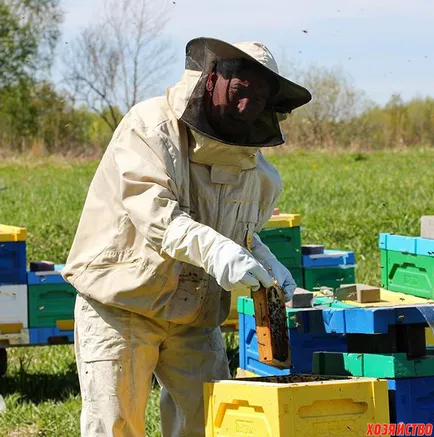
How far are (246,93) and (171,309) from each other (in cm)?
86

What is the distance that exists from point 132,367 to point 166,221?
654 mm

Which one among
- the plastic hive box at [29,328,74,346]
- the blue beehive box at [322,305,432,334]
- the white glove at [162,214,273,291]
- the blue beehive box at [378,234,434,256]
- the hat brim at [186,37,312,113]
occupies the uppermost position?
the hat brim at [186,37,312,113]

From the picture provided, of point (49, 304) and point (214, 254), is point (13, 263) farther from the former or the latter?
point (214, 254)

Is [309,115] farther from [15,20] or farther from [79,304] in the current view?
[79,304]

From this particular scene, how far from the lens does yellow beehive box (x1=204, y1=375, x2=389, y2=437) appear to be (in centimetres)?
314

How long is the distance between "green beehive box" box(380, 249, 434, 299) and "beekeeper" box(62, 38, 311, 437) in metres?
1.53

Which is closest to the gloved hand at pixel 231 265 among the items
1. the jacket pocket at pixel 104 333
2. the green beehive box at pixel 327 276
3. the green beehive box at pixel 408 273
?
the jacket pocket at pixel 104 333

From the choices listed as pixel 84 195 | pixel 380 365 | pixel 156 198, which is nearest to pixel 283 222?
pixel 380 365

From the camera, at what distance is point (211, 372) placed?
3.93 metres

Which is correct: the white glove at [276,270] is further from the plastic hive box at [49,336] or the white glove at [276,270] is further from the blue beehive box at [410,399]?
the plastic hive box at [49,336]

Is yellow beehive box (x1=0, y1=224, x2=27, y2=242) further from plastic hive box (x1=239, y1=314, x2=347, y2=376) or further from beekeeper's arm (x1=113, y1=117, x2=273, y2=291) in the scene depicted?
beekeeper's arm (x1=113, y1=117, x2=273, y2=291)

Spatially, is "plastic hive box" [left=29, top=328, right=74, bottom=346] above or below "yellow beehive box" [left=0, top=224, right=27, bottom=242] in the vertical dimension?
below

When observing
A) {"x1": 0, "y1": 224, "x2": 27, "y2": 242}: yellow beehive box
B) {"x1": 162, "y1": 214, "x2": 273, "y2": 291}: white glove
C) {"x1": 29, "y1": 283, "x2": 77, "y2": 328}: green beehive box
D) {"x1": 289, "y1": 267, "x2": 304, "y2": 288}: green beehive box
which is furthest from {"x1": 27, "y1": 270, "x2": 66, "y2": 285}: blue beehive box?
{"x1": 162, "y1": 214, "x2": 273, "y2": 291}: white glove

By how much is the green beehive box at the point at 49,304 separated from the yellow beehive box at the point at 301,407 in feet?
10.6
